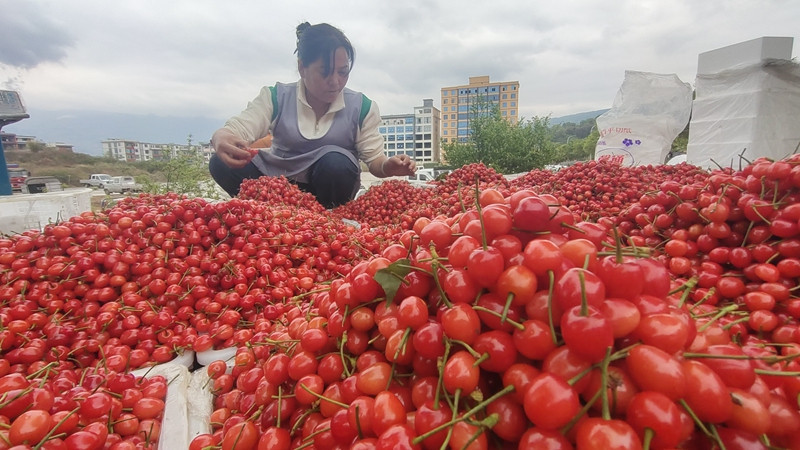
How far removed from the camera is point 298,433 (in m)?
0.80

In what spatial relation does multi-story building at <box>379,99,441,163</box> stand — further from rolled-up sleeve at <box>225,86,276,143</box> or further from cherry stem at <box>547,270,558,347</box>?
cherry stem at <box>547,270,558,347</box>

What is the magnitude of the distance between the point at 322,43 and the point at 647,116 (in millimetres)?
5626

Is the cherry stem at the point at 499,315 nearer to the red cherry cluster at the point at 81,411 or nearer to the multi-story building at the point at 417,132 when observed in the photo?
the red cherry cluster at the point at 81,411

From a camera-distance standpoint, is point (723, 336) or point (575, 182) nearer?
point (723, 336)

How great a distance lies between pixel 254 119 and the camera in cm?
338

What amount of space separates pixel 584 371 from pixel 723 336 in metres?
0.35

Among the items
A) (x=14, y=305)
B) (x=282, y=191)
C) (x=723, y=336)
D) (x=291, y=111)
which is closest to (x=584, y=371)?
(x=723, y=336)

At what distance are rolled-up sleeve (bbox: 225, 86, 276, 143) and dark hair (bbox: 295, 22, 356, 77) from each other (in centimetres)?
58

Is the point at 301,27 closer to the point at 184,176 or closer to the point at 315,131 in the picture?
the point at 315,131

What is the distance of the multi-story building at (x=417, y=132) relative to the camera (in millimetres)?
70656

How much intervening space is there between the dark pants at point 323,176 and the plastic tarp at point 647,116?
4.51 m

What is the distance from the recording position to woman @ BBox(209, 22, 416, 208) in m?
3.21

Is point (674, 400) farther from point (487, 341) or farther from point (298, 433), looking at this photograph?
point (298, 433)

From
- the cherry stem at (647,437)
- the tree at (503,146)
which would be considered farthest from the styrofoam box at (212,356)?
the tree at (503,146)
